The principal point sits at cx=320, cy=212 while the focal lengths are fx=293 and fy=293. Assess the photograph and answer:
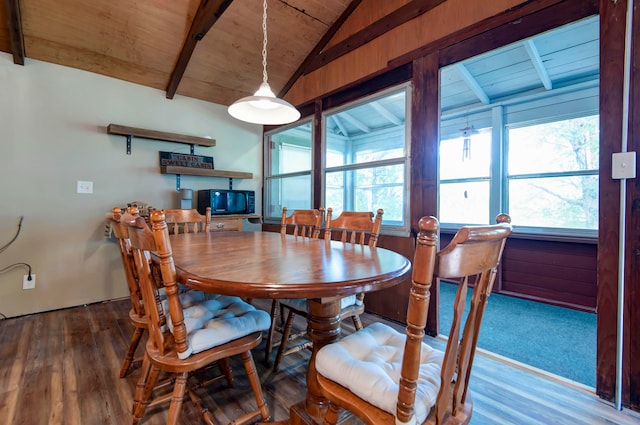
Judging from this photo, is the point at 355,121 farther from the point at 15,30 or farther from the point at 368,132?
the point at 15,30

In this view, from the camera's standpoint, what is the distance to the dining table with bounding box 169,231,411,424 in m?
0.94

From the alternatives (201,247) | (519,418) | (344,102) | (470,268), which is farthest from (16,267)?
(519,418)

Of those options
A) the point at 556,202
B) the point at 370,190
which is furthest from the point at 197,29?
the point at 556,202

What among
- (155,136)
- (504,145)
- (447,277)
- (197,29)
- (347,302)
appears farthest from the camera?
(504,145)

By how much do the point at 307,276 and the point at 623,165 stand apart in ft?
5.53

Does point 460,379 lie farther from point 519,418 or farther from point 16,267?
point 16,267

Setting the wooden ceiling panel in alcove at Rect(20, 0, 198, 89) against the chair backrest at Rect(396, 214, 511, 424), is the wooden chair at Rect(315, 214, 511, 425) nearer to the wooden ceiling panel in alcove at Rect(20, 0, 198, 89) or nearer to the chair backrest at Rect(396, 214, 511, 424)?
the chair backrest at Rect(396, 214, 511, 424)

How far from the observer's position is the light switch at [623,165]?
144cm

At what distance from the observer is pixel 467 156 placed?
4250mm

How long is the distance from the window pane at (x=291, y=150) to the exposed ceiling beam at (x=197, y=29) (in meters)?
1.38

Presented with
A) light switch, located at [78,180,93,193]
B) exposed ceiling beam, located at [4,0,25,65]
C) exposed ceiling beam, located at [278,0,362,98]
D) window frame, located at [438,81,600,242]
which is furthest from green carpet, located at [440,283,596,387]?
exposed ceiling beam, located at [4,0,25,65]

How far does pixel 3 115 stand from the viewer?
2.58 m

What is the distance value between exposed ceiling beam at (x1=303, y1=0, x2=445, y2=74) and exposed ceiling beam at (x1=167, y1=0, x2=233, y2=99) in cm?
122

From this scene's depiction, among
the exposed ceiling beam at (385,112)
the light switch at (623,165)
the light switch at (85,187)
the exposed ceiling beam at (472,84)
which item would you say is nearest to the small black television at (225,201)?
the light switch at (85,187)
